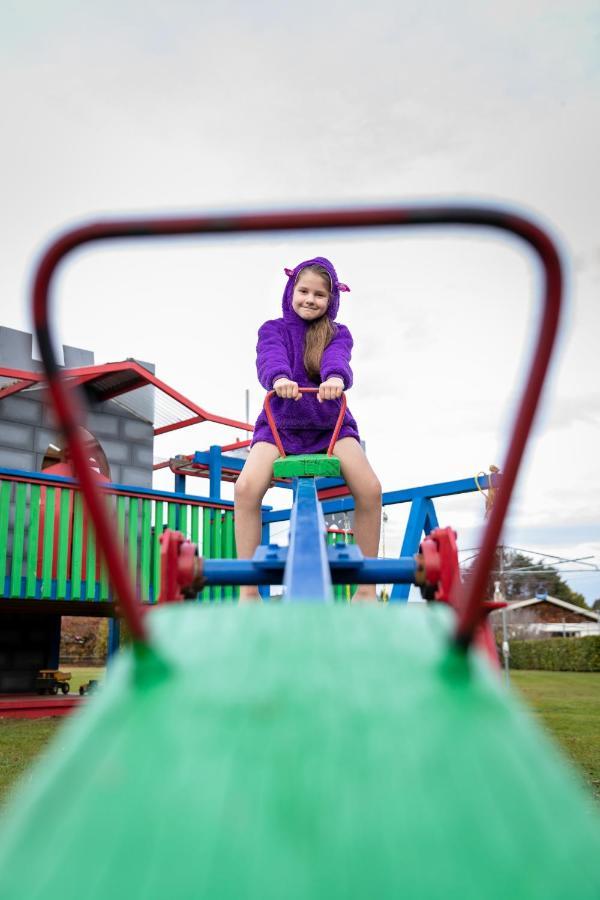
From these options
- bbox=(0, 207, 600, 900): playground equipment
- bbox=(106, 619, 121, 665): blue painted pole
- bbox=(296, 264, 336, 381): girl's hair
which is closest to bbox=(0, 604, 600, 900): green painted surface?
bbox=(0, 207, 600, 900): playground equipment

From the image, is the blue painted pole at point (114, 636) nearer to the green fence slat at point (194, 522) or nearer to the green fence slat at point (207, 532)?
the green fence slat at point (207, 532)

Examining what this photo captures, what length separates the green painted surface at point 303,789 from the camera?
1.68 feet

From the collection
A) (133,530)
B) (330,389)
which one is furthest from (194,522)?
(330,389)

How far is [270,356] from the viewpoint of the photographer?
3.03 m

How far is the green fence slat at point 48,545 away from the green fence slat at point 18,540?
0.21 m

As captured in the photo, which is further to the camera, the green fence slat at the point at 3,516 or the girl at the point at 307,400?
the green fence slat at the point at 3,516

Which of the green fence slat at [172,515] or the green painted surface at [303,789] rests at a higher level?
the green fence slat at [172,515]

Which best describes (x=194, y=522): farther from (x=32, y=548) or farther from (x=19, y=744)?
(x=19, y=744)

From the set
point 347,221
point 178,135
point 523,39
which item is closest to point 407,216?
point 347,221

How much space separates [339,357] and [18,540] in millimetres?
4336

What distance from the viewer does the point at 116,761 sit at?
0.60 metres

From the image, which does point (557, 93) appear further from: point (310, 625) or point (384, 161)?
point (310, 625)

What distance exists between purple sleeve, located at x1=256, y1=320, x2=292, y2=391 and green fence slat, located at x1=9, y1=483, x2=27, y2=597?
12.9 ft

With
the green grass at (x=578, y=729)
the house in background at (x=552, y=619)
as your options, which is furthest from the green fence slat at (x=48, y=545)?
the house in background at (x=552, y=619)
